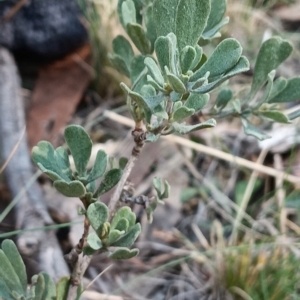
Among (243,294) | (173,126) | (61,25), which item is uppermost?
(173,126)

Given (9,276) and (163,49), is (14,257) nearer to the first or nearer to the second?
(9,276)

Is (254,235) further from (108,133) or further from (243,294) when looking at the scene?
(108,133)

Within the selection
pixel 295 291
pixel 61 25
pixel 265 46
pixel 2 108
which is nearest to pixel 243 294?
pixel 295 291

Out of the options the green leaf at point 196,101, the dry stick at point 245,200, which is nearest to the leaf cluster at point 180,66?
the green leaf at point 196,101

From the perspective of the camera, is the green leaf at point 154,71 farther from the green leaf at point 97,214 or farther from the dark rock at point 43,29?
the dark rock at point 43,29

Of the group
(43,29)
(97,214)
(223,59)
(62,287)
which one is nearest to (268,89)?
(223,59)

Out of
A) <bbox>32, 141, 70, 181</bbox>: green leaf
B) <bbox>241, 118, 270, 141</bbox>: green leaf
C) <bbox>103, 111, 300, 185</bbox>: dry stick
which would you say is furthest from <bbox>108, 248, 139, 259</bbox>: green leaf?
<bbox>103, 111, 300, 185</bbox>: dry stick
